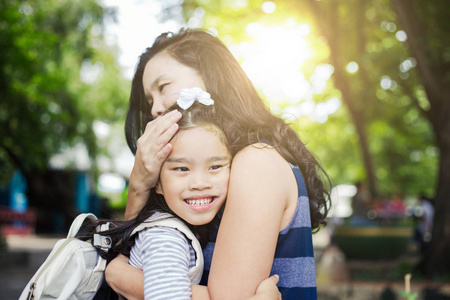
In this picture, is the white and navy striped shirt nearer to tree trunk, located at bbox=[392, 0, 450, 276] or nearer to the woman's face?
the woman's face

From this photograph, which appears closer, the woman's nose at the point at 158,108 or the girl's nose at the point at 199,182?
the girl's nose at the point at 199,182

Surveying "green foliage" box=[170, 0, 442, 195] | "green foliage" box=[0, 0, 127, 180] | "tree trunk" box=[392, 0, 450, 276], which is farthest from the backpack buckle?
"green foliage" box=[0, 0, 127, 180]

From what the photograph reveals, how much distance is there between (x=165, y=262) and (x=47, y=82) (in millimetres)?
9469

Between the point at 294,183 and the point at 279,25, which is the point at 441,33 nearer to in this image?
the point at 279,25

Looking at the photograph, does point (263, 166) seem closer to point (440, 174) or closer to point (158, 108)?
point (158, 108)

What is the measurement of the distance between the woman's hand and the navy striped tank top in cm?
33

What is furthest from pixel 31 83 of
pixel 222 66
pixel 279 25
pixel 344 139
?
pixel 344 139

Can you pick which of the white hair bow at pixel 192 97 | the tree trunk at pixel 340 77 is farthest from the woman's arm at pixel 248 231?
the tree trunk at pixel 340 77

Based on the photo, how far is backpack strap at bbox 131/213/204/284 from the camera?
165 centimetres

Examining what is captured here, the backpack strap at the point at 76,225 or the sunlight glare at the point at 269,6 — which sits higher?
the sunlight glare at the point at 269,6

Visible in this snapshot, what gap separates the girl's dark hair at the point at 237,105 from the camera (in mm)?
1820

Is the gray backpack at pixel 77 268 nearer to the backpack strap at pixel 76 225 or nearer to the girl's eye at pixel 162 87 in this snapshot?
the backpack strap at pixel 76 225

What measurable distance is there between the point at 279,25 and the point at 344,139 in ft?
58.8

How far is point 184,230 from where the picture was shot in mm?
1653
